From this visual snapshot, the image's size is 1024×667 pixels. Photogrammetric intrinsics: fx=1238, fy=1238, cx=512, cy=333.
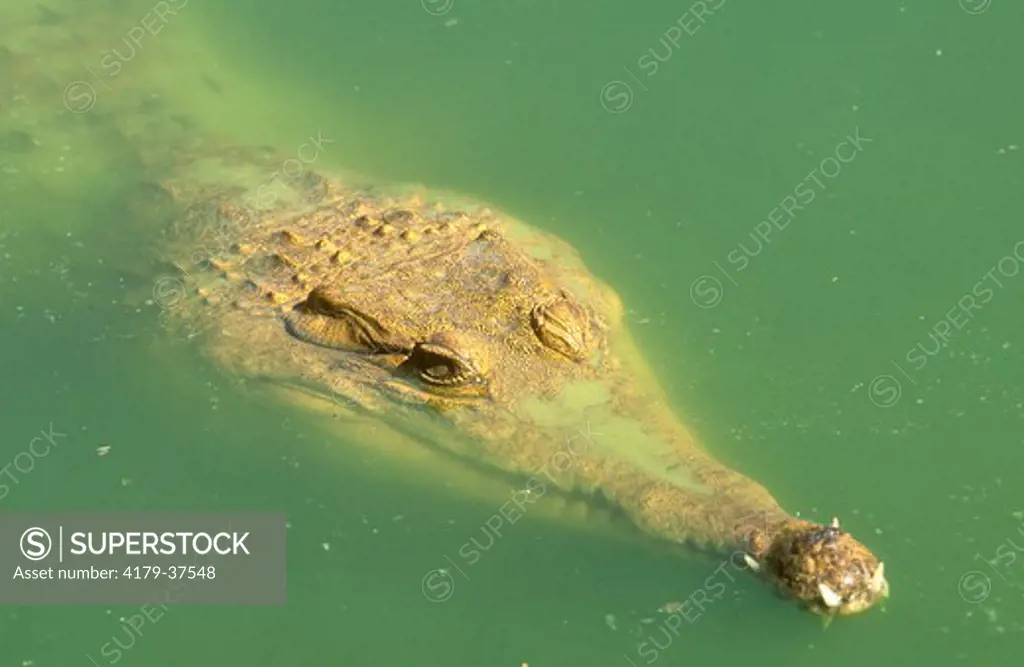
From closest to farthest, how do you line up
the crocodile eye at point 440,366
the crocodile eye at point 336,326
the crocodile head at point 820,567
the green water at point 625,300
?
the crocodile head at point 820,567
the green water at point 625,300
the crocodile eye at point 440,366
the crocodile eye at point 336,326

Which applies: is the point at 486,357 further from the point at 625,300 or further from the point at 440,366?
the point at 625,300

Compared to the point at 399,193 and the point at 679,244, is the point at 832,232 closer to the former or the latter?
the point at 679,244

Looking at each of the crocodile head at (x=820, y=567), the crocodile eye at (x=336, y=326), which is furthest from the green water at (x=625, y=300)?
the crocodile eye at (x=336, y=326)

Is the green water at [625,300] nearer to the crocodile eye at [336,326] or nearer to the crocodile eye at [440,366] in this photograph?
the crocodile eye at [336,326]

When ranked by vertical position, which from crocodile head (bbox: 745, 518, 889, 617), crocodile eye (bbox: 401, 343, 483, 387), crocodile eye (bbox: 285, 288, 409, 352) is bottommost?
crocodile head (bbox: 745, 518, 889, 617)

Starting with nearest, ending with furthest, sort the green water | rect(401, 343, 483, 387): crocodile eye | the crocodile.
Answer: the crocodile < the green water < rect(401, 343, 483, 387): crocodile eye

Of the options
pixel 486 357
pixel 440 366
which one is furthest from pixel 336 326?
pixel 486 357

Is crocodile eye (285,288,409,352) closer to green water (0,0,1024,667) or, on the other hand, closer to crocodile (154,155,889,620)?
crocodile (154,155,889,620)

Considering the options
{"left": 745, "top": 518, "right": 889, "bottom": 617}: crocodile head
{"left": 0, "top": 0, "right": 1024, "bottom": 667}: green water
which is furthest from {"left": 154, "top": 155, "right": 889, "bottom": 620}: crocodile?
{"left": 0, "top": 0, "right": 1024, "bottom": 667}: green water
